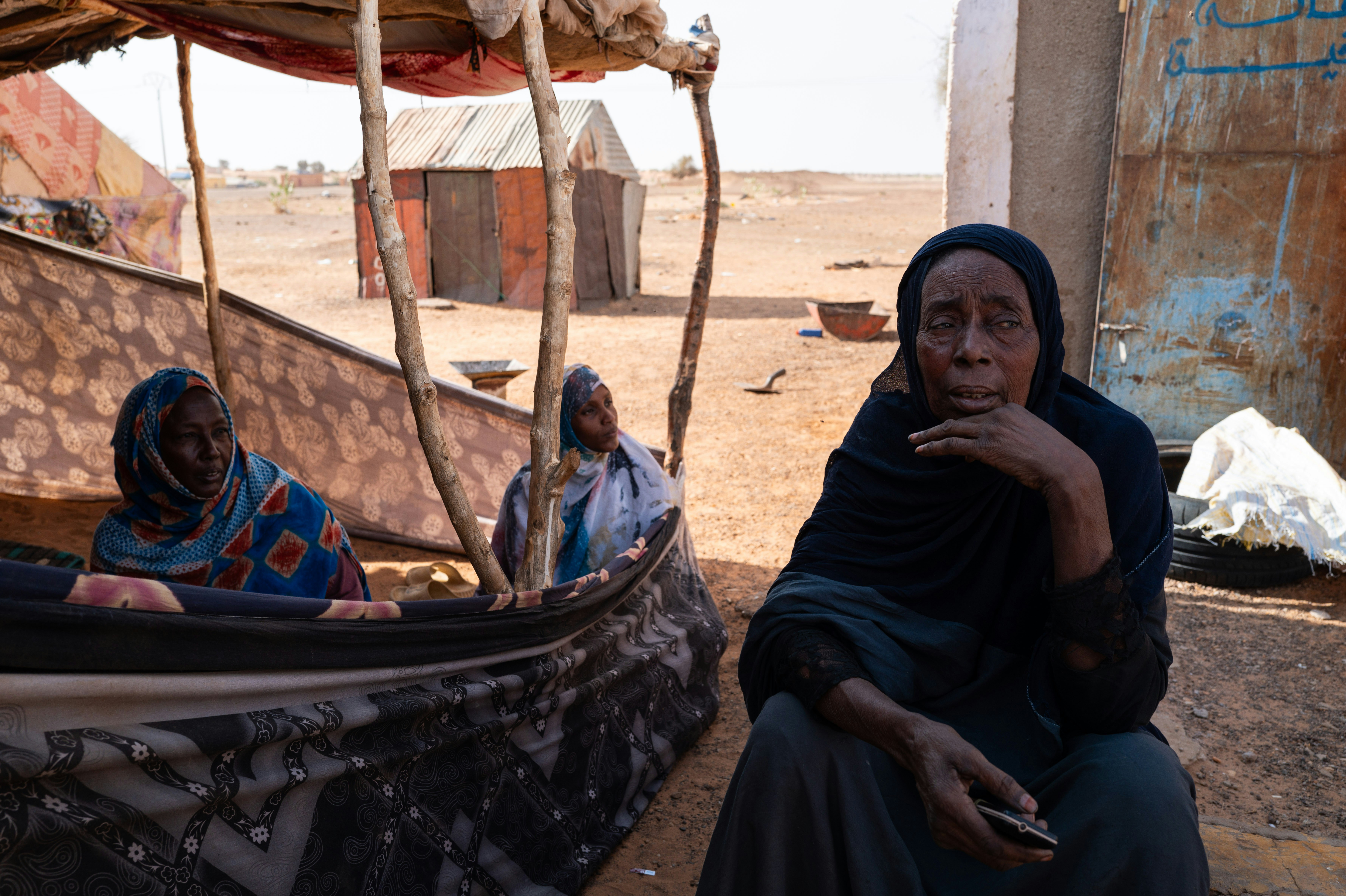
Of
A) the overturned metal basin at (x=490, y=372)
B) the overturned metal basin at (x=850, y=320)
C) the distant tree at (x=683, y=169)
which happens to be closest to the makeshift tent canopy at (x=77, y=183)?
the overturned metal basin at (x=490, y=372)

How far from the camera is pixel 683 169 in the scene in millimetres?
50156

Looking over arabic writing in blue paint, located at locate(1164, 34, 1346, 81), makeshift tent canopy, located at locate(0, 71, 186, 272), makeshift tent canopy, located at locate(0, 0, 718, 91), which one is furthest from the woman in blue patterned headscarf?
makeshift tent canopy, located at locate(0, 71, 186, 272)

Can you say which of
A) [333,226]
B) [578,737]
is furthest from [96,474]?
[333,226]

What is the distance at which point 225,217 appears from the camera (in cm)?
2958

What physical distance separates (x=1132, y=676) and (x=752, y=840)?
725mm

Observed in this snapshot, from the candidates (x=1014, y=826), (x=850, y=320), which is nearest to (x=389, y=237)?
(x=1014, y=826)

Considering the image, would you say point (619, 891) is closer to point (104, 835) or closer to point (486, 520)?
point (104, 835)

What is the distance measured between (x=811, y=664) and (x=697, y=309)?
3.71 meters

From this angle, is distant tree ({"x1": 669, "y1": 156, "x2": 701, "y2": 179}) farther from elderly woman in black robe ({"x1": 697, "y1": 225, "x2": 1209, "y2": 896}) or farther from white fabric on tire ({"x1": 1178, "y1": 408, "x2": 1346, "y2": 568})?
elderly woman in black robe ({"x1": 697, "y1": 225, "x2": 1209, "y2": 896})

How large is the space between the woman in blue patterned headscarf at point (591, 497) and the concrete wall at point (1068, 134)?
2.76m

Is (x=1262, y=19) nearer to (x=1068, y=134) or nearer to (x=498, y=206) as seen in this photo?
(x=1068, y=134)

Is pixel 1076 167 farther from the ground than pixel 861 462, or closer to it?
farther from the ground

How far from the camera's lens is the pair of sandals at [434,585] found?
439cm

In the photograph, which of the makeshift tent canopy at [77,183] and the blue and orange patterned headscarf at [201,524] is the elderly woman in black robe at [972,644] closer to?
the blue and orange patterned headscarf at [201,524]
